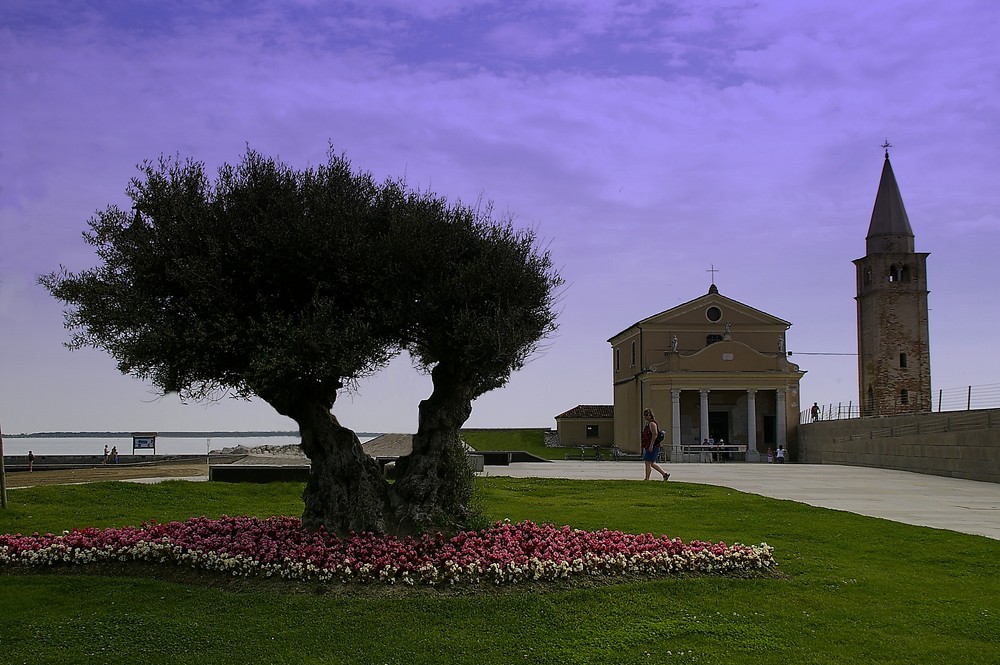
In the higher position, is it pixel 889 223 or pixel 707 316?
pixel 889 223

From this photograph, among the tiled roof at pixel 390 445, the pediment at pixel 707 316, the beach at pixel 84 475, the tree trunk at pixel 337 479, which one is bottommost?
the beach at pixel 84 475

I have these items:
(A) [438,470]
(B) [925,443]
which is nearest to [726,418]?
(B) [925,443]

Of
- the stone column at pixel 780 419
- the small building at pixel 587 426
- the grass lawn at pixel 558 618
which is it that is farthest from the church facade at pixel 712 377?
the grass lawn at pixel 558 618

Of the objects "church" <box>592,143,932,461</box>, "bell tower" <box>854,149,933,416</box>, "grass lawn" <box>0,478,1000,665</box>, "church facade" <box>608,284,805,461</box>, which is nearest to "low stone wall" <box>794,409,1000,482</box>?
"church facade" <box>608,284,805,461</box>

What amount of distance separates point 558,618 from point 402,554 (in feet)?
7.70

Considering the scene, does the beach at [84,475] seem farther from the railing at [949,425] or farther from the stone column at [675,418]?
the stone column at [675,418]

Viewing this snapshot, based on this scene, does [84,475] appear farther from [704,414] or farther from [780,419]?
[780,419]

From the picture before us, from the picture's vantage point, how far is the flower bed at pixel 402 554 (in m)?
9.52

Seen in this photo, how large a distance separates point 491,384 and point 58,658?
6.27 meters

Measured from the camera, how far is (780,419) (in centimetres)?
5128

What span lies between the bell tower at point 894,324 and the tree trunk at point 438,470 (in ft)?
164

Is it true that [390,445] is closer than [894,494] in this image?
No

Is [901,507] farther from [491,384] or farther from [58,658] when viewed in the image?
[58,658]

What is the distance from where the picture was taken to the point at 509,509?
15.7 meters
